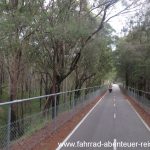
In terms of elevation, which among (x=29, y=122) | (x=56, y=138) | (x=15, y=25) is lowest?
(x=56, y=138)

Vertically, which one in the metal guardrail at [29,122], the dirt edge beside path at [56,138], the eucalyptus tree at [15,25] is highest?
the eucalyptus tree at [15,25]

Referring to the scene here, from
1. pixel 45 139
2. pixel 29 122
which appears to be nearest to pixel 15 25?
pixel 45 139

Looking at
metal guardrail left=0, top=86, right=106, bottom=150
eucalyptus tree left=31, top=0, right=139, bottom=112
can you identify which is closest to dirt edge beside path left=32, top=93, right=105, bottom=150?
metal guardrail left=0, top=86, right=106, bottom=150

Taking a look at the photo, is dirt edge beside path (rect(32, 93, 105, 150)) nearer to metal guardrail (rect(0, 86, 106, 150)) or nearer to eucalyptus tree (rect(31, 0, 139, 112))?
metal guardrail (rect(0, 86, 106, 150))

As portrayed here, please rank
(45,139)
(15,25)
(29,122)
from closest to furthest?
1. (29,122)
2. (45,139)
3. (15,25)

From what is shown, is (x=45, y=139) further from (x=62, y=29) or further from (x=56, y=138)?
(x=62, y=29)

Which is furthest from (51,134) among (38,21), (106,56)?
(106,56)

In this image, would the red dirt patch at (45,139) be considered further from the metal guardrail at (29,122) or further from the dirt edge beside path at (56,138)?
the metal guardrail at (29,122)

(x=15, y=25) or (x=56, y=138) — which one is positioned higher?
(x=15, y=25)

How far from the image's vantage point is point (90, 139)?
14664 mm

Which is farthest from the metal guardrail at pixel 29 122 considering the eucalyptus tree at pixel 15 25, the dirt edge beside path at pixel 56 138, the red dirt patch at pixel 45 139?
the eucalyptus tree at pixel 15 25

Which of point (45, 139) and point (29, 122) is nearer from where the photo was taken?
point (29, 122)

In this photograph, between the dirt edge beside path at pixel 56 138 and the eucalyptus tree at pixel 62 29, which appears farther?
the eucalyptus tree at pixel 62 29

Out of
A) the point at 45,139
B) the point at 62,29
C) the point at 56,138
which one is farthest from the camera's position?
the point at 62,29
